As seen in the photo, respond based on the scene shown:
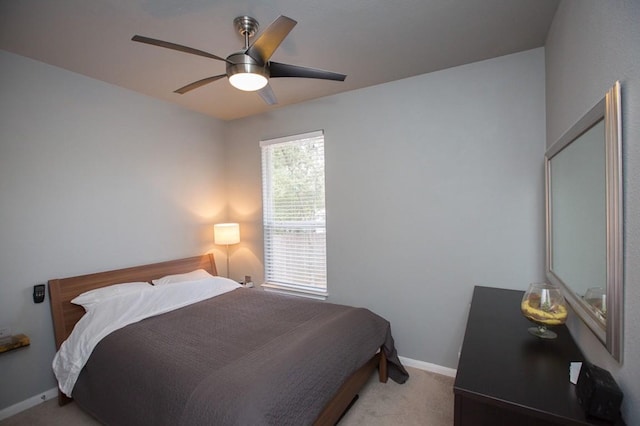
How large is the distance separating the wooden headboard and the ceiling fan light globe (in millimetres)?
2180

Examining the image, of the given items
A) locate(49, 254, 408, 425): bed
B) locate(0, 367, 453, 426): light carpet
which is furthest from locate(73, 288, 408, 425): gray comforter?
locate(0, 367, 453, 426): light carpet

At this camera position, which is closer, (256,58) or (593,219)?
(593,219)

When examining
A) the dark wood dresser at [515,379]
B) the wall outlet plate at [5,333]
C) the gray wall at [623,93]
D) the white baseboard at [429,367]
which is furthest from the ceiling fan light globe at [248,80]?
Result: the white baseboard at [429,367]

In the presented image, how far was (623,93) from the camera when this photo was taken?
0.90 m

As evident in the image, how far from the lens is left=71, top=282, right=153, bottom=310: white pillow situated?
2.38 metres

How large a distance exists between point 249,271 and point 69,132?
7.61ft

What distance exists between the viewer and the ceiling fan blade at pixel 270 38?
1.39m

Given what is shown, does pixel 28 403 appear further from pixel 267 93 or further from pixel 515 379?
pixel 515 379

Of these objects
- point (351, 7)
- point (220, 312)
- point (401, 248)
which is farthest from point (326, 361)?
point (351, 7)

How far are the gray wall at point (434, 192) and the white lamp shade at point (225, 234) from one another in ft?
4.11

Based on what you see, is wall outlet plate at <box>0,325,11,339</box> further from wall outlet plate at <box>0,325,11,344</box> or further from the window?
the window

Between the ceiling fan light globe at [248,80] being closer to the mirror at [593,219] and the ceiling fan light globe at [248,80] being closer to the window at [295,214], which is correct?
the window at [295,214]

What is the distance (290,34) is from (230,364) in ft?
7.05

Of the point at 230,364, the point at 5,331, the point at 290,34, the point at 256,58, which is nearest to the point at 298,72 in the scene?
the point at 256,58
